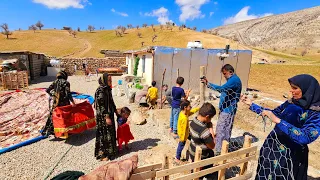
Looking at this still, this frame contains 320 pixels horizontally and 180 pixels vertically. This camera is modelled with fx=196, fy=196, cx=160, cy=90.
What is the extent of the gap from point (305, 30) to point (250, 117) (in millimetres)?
87187

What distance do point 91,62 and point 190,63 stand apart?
18164mm

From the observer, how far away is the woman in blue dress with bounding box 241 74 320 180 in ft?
6.91

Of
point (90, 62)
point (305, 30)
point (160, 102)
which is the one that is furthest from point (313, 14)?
point (160, 102)

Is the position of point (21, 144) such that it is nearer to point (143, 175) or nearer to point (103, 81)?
point (103, 81)

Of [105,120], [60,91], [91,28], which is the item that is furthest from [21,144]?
[91,28]

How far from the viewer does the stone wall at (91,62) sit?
23.9 metres

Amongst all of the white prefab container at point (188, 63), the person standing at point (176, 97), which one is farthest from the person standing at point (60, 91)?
the white prefab container at point (188, 63)

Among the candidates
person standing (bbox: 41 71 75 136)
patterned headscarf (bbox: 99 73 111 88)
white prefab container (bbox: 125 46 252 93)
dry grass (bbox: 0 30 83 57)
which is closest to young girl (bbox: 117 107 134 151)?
patterned headscarf (bbox: 99 73 111 88)

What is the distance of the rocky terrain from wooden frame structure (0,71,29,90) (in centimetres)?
5767

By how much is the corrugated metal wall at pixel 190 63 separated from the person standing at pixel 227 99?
646 cm

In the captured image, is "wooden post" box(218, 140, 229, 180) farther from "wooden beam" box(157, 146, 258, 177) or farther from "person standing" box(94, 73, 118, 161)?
"person standing" box(94, 73, 118, 161)

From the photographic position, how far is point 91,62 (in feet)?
83.3

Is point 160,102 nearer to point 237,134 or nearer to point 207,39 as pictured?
point 237,134

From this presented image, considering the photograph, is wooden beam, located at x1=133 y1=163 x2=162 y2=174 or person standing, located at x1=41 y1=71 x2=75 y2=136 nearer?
wooden beam, located at x1=133 y1=163 x2=162 y2=174
